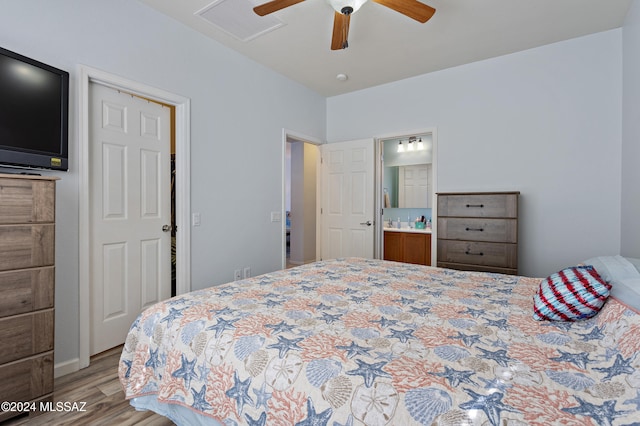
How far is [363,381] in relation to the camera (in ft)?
2.89

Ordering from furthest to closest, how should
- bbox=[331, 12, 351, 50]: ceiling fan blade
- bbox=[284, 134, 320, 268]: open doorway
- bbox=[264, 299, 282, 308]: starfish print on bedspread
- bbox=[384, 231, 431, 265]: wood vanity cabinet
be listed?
bbox=[284, 134, 320, 268]: open doorway → bbox=[384, 231, 431, 265]: wood vanity cabinet → bbox=[331, 12, 351, 50]: ceiling fan blade → bbox=[264, 299, 282, 308]: starfish print on bedspread

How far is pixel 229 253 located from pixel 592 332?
2891 millimetres

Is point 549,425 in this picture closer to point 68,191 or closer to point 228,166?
point 68,191

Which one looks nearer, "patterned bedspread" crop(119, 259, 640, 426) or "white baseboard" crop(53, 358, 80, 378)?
"patterned bedspread" crop(119, 259, 640, 426)

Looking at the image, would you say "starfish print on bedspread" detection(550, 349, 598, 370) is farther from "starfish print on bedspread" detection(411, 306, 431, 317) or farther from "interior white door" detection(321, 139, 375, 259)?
"interior white door" detection(321, 139, 375, 259)

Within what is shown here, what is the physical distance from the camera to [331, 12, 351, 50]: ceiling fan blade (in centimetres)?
224

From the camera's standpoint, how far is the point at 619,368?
90 cm

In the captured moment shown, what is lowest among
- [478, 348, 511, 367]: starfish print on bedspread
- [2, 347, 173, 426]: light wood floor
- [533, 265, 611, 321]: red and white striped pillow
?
[2, 347, 173, 426]: light wood floor

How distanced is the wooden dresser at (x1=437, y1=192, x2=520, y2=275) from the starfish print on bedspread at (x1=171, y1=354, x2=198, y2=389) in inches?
109

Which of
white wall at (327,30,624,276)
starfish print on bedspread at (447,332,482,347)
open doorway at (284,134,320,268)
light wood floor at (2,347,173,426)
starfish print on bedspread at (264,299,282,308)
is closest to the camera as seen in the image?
starfish print on bedspread at (447,332,482,347)

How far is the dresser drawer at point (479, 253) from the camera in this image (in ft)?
9.89

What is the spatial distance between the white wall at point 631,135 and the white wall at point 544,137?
132 millimetres

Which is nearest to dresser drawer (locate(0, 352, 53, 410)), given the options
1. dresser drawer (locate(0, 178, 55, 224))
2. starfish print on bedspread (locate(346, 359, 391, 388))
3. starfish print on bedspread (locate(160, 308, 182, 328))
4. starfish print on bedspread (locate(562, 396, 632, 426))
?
dresser drawer (locate(0, 178, 55, 224))

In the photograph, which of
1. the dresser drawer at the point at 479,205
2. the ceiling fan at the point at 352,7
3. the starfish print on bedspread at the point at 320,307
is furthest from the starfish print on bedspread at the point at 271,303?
the dresser drawer at the point at 479,205
